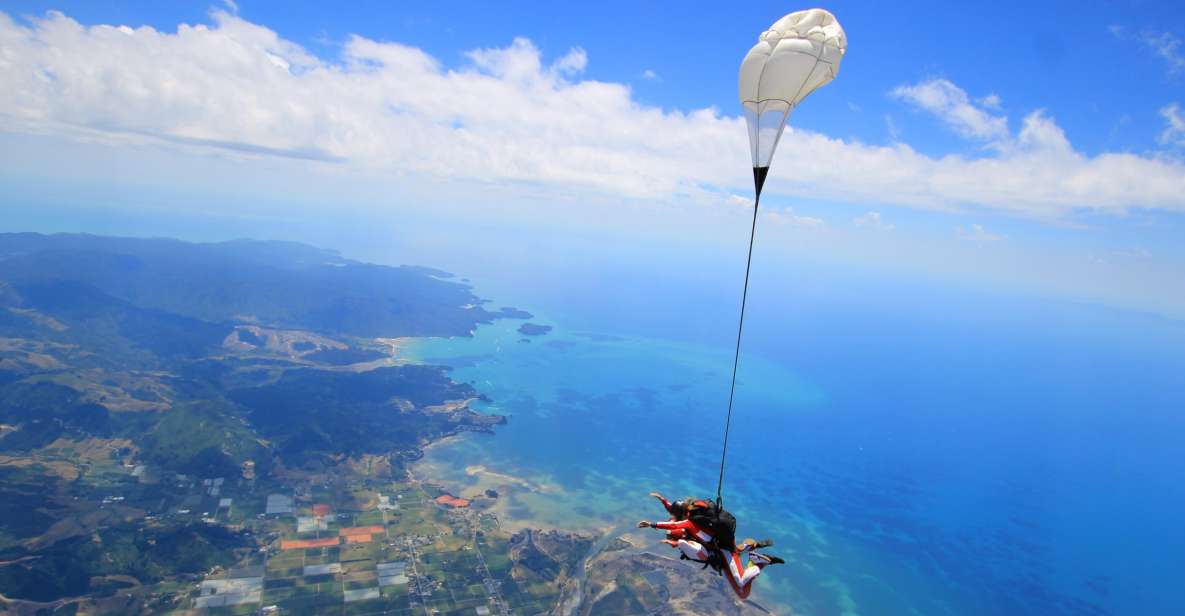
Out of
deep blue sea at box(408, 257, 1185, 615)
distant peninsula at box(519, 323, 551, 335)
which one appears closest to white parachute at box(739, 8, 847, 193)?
deep blue sea at box(408, 257, 1185, 615)

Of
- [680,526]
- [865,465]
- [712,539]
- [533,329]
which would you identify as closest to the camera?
[712,539]

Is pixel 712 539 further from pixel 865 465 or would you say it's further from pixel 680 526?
pixel 865 465

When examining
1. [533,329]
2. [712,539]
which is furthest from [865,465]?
[533,329]

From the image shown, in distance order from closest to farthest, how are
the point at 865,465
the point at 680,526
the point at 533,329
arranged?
the point at 680,526 < the point at 865,465 < the point at 533,329

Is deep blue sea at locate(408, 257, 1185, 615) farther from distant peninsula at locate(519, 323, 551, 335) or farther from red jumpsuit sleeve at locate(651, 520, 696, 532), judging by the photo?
red jumpsuit sleeve at locate(651, 520, 696, 532)

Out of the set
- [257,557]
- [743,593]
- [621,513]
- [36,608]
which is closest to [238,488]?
[257,557]

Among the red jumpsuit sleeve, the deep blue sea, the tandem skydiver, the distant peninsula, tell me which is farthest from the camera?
the distant peninsula

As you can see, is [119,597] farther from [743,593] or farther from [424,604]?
[743,593]
